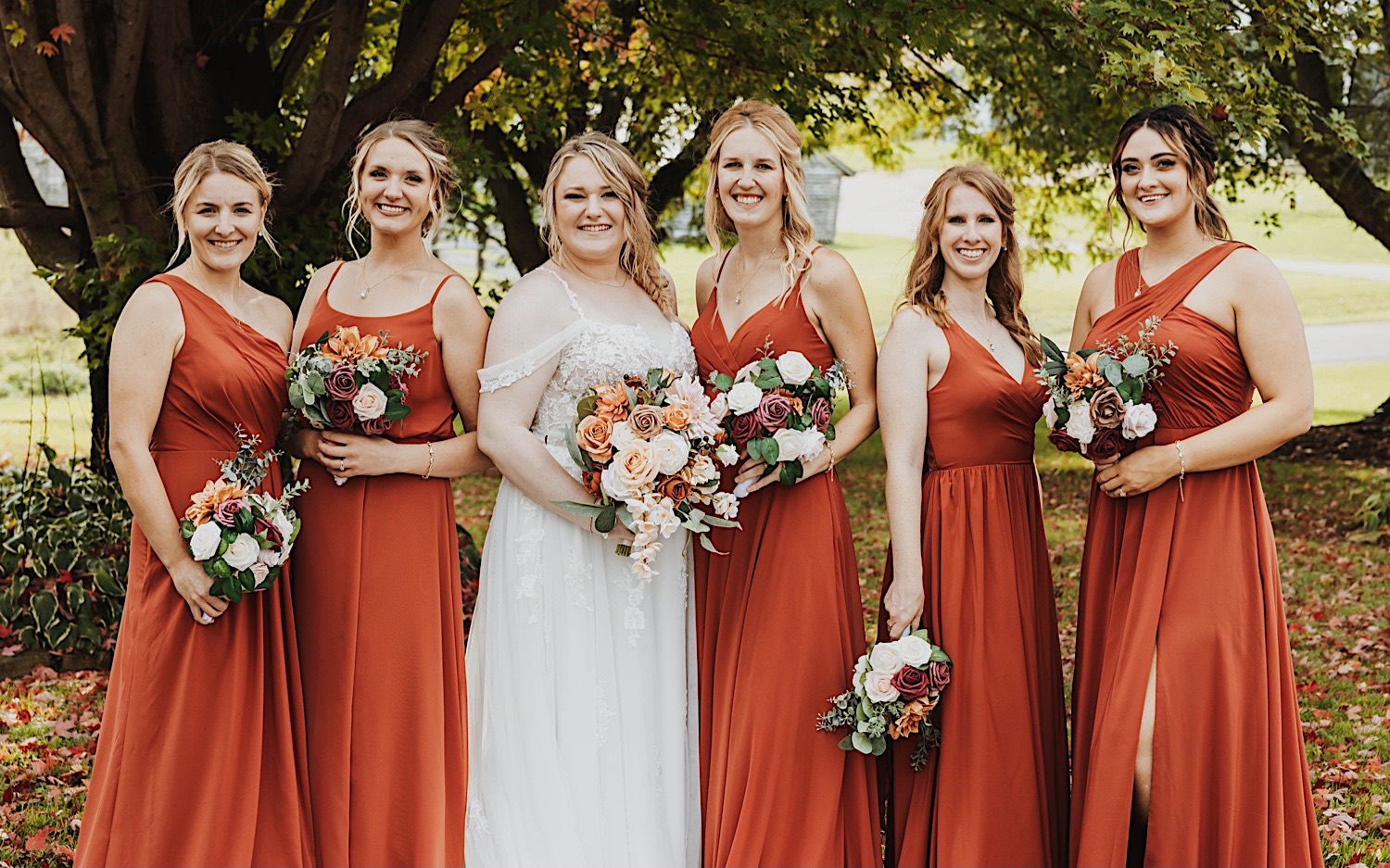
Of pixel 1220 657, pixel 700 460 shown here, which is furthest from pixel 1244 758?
pixel 700 460

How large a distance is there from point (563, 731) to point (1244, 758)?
2.28 metres

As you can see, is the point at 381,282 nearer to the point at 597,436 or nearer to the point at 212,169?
the point at 212,169

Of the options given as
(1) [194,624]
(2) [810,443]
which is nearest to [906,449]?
(2) [810,443]

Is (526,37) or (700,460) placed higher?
(526,37)

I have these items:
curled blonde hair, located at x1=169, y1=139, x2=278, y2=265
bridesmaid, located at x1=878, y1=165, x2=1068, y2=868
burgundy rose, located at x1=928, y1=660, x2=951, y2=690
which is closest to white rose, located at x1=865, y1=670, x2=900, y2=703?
burgundy rose, located at x1=928, y1=660, x2=951, y2=690

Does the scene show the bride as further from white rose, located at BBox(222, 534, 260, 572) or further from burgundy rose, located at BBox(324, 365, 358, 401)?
white rose, located at BBox(222, 534, 260, 572)

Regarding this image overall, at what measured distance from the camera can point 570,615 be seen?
4648 millimetres

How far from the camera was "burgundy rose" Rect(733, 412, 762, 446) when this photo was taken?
437cm

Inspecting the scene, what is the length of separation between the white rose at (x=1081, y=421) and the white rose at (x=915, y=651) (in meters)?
0.86

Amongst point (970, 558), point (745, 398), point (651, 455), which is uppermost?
point (745, 398)

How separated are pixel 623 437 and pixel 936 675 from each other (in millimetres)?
1335

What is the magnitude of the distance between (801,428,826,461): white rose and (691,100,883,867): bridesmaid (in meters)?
0.18

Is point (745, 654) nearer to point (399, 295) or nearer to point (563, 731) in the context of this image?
point (563, 731)

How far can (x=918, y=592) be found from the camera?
4.55 meters
